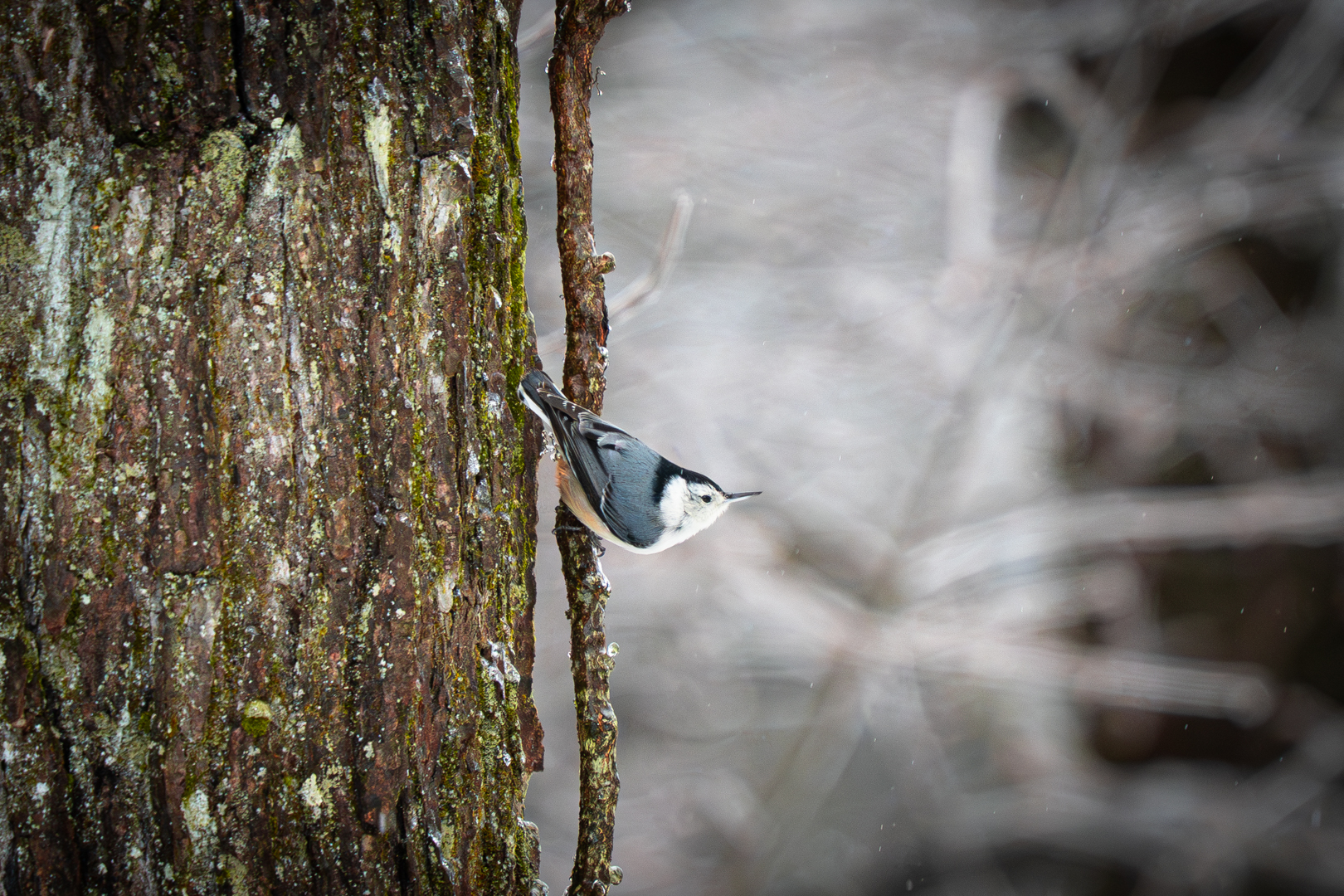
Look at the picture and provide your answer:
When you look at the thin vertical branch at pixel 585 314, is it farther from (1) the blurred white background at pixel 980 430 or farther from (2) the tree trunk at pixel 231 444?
(1) the blurred white background at pixel 980 430

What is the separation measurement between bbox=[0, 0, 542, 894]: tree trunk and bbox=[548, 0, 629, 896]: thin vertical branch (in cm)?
27

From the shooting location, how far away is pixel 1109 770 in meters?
3.05

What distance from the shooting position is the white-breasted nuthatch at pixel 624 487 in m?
1.25

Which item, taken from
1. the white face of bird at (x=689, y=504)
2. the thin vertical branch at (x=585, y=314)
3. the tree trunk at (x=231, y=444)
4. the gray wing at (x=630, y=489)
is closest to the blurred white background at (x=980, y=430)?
the white face of bird at (x=689, y=504)

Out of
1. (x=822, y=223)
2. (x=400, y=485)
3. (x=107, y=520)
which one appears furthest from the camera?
(x=822, y=223)

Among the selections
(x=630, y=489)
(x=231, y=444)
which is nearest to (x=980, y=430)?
(x=630, y=489)

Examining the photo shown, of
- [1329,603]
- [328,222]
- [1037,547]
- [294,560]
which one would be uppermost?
[1037,547]

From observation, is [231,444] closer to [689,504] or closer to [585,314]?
[585,314]

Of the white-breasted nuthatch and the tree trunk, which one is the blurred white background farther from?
the tree trunk

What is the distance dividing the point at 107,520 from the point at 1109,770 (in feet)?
11.7

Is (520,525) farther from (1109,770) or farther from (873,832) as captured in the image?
(1109,770)

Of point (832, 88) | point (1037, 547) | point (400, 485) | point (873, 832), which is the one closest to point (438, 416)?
point (400, 485)

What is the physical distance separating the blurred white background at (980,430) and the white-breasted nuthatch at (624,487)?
1269 mm

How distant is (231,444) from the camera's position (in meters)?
0.73
